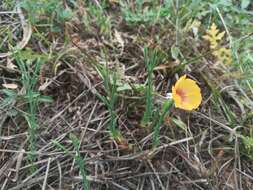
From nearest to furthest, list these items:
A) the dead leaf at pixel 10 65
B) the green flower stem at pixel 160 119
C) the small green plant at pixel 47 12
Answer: the green flower stem at pixel 160 119
the dead leaf at pixel 10 65
the small green plant at pixel 47 12

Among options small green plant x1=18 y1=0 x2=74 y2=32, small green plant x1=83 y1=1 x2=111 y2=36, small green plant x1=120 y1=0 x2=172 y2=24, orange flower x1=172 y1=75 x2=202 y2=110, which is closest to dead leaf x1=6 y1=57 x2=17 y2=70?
small green plant x1=18 y1=0 x2=74 y2=32

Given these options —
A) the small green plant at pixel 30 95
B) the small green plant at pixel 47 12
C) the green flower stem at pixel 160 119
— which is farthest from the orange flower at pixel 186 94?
the small green plant at pixel 47 12

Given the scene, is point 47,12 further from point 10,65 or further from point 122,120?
point 122,120

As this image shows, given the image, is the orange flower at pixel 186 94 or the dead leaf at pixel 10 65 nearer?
the orange flower at pixel 186 94

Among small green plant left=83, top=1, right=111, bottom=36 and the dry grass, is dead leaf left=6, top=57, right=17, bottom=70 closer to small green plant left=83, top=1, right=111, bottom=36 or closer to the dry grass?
the dry grass

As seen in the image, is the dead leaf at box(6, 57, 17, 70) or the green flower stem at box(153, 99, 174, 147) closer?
the green flower stem at box(153, 99, 174, 147)

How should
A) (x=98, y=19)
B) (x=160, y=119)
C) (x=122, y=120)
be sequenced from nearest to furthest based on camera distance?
(x=160, y=119)
(x=122, y=120)
(x=98, y=19)

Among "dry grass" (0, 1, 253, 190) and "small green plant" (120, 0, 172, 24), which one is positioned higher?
"small green plant" (120, 0, 172, 24)

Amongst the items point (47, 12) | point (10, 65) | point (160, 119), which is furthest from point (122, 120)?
point (47, 12)

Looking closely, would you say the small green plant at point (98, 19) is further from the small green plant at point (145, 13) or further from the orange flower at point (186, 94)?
the orange flower at point (186, 94)
